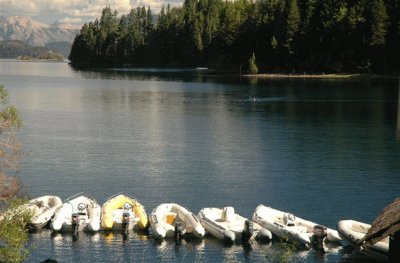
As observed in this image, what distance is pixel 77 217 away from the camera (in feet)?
124

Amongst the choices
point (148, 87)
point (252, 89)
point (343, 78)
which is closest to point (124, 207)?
point (252, 89)

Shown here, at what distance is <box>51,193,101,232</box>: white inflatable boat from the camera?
37.6 metres

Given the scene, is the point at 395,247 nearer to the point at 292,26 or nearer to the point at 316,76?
the point at 316,76

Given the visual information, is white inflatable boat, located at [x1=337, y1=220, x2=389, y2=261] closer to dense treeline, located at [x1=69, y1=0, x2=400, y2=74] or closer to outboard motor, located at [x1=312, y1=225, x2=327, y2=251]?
outboard motor, located at [x1=312, y1=225, x2=327, y2=251]

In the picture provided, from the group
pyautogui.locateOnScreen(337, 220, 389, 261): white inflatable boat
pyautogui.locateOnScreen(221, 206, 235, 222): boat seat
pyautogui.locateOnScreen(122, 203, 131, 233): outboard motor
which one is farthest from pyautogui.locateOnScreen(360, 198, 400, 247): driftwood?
pyautogui.locateOnScreen(122, 203, 131, 233): outboard motor

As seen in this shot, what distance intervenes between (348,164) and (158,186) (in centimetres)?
1770

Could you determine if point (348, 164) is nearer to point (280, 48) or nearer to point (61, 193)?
point (61, 193)

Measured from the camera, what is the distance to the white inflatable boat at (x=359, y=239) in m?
33.0

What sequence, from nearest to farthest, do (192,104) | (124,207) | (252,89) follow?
1. (124,207)
2. (192,104)
3. (252,89)

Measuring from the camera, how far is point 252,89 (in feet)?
441

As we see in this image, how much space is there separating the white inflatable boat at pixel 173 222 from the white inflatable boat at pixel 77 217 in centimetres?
333

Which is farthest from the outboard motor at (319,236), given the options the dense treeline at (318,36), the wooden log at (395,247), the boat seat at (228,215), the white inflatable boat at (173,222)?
the dense treeline at (318,36)

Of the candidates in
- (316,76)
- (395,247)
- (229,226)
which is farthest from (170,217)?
(316,76)

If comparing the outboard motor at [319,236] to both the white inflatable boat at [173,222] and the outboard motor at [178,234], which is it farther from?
the outboard motor at [178,234]
